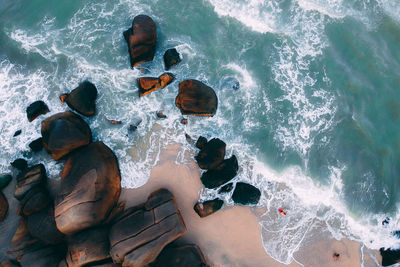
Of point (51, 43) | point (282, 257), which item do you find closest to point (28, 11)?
point (51, 43)

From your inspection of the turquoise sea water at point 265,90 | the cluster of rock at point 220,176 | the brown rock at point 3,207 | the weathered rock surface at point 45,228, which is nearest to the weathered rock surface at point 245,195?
the cluster of rock at point 220,176

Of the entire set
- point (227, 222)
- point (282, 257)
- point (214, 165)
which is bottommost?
point (282, 257)

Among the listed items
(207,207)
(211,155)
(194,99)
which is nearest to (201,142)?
(211,155)

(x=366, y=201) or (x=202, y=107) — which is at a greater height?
(x=202, y=107)

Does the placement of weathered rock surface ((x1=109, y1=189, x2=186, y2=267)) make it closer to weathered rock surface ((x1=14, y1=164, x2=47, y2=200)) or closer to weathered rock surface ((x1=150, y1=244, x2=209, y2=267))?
weathered rock surface ((x1=150, y1=244, x2=209, y2=267))

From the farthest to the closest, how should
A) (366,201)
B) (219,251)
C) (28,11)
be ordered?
1. (28,11)
2. (366,201)
3. (219,251)

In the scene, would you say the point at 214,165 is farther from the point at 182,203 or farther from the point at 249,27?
the point at 249,27

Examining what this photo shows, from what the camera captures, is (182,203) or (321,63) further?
(321,63)

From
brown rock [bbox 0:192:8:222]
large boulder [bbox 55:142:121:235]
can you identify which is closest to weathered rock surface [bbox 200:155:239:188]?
large boulder [bbox 55:142:121:235]
